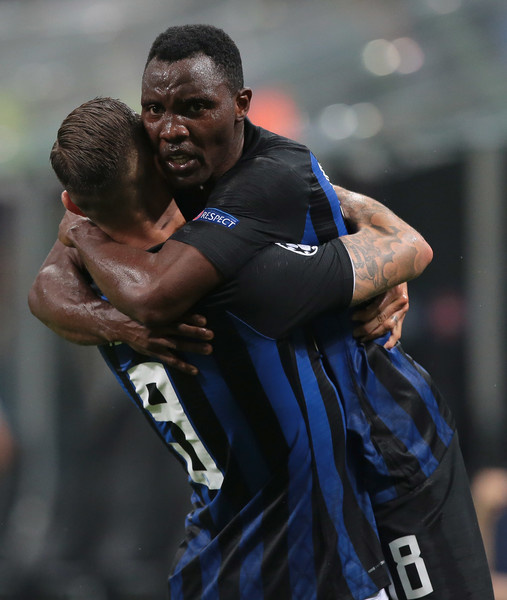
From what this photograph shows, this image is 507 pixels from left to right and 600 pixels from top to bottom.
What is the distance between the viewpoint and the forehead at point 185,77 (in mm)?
2184

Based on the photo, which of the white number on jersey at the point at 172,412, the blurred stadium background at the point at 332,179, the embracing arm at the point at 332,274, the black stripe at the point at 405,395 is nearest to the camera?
the embracing arm at the point at 332,274

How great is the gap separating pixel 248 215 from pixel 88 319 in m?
0.53

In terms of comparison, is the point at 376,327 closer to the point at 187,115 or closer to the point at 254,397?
the point at 254,397

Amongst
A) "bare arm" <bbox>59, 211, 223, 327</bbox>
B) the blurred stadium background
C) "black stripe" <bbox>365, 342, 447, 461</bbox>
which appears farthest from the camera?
the blurred stadium background

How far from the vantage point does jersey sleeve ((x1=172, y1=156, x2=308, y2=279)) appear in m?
2.10

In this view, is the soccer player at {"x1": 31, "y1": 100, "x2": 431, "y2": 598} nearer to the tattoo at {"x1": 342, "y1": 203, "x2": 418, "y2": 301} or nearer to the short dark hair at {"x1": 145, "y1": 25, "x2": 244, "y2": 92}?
the tattoo at {"x1": 342, "y1": 203, "x2": 418, "y2": 301}

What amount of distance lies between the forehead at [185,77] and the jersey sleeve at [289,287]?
419 millimetres

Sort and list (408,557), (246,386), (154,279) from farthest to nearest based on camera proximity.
A: (408,557) → (246,386) → (154,279)

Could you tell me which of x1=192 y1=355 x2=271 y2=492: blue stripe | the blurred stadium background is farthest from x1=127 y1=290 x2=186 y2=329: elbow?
the blurred stadium background

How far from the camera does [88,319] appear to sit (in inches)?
93.4

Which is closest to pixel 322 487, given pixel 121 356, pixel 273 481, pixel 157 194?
pixel 273 481

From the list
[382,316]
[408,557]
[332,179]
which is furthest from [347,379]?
[332,179]

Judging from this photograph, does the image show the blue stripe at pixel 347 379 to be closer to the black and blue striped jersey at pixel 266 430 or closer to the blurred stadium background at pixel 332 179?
the black and blue striped jersey at pixel 266 430

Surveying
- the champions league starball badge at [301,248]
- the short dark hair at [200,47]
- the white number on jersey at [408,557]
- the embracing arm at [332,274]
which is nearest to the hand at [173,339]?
the embracing arm at [332,274]
